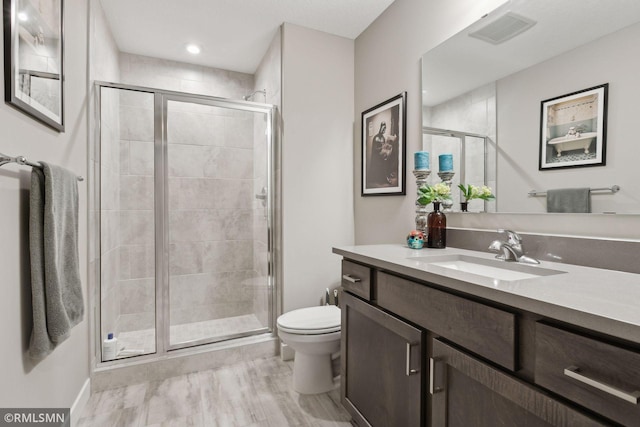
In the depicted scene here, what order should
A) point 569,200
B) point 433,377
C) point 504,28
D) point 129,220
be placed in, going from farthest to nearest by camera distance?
point 129,220
point 504,28
point 569,200
point 433,377

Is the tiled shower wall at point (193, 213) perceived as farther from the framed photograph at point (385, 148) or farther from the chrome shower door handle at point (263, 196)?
the framed photograph at point (385, 148)

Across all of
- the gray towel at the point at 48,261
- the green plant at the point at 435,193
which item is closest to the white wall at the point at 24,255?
the gray towel at the point at 48,261

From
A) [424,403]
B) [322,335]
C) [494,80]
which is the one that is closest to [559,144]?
[494,80]

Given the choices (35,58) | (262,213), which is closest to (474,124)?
(262,213)

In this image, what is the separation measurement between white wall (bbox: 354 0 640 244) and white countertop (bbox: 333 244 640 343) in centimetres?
21

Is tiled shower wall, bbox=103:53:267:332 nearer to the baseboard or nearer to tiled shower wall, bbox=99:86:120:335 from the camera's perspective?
tiled shower wall, bbox=99:86:120:335

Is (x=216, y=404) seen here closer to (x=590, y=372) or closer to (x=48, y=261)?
(x=48, y=261)

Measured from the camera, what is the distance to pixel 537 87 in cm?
137

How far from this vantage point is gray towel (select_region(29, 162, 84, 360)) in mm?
1132

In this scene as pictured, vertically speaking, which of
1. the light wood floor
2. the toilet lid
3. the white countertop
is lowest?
the light wood floor

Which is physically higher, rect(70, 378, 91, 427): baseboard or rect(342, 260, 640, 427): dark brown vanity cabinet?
rect(342, 260, 640, 427): dark brown vanity cabinet

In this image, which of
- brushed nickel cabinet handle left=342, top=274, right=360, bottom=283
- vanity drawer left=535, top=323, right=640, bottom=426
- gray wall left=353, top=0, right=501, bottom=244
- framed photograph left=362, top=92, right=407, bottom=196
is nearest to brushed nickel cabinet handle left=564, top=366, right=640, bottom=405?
vanity drawer left=535, top=323, right=640, bottom=426

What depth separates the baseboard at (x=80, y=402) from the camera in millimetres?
1618

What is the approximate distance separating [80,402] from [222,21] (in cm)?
262
